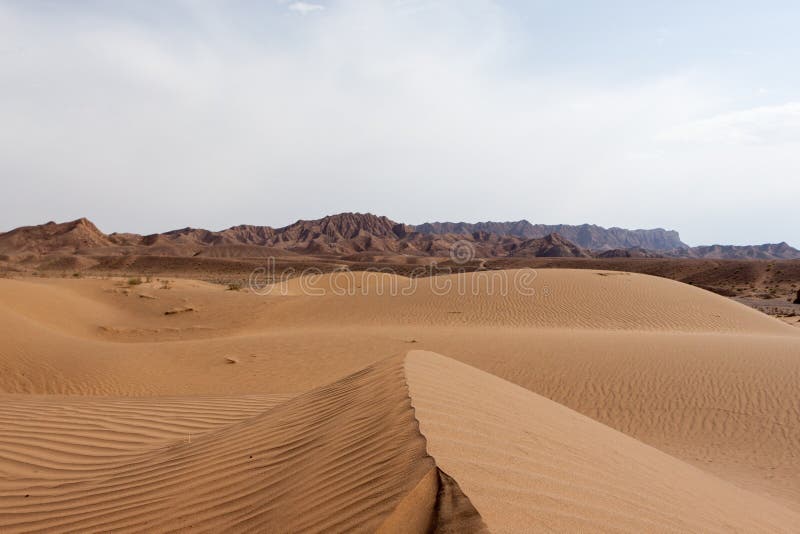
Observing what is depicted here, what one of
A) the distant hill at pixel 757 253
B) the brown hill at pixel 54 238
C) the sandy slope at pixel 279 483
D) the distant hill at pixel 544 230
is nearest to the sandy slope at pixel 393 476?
the sandy slope at pixel 279 483

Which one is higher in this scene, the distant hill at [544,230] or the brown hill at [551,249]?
the distant hill at [544,230]

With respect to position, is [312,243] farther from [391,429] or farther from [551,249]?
[391,429]

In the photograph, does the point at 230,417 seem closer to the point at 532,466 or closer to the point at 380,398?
the point at 380,398

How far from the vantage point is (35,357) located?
10.1 metres

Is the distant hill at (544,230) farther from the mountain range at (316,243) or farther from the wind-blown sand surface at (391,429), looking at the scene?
the wind-blown sand surface at (391,429)

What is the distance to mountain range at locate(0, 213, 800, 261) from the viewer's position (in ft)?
251

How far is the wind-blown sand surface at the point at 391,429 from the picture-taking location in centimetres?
277

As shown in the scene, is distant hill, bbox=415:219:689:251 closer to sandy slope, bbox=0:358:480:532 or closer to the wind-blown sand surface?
the wind-blown sand surface

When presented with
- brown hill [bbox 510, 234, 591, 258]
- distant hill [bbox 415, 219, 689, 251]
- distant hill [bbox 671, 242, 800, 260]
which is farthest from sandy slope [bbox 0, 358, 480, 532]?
distant hill [bbox 415, 219, 689, 251]

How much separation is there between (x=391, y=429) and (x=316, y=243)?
109893 mm

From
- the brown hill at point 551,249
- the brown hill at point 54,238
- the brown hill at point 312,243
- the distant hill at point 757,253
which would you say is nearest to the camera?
the brown hill at point 54,238

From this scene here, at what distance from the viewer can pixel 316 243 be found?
112 m

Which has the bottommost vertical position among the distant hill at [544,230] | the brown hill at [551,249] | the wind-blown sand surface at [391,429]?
the wind-blown sand surface at [391,429]

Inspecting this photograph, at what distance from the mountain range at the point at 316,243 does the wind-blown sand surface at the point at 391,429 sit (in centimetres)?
5510
